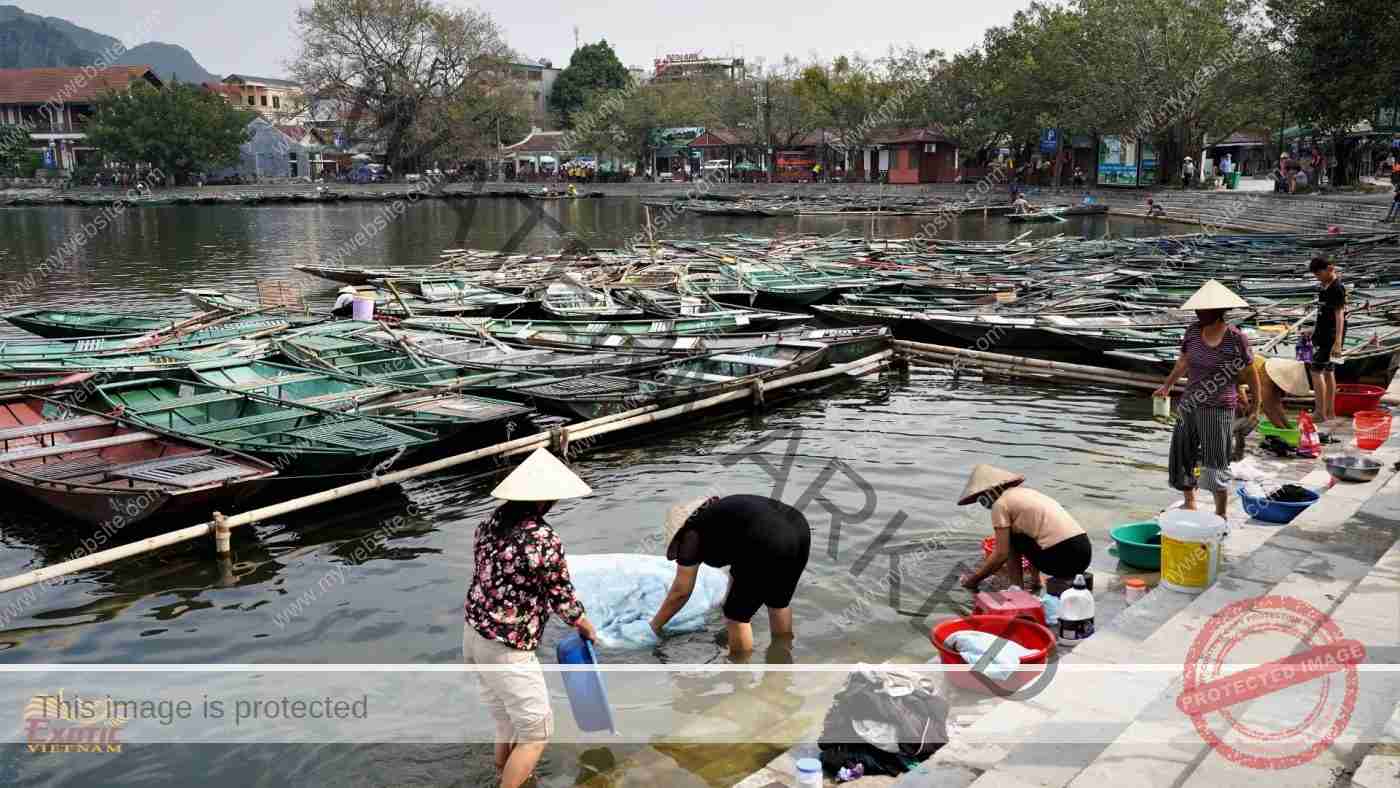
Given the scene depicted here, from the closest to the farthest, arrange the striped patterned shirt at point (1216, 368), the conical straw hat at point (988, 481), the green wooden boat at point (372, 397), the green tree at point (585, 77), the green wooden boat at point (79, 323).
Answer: the conical straw hat at point (988, 481) < the striped patterned shirt at point (1216, 368) < the green wooden boat at point (372, 397) < the green wooden boat at point (79, 323) < the green tree at point (585, 77)

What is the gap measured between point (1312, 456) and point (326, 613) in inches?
354

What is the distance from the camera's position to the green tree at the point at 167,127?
222 ft

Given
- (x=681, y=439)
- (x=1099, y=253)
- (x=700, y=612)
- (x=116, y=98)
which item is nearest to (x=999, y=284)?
(x=1099, y=253)

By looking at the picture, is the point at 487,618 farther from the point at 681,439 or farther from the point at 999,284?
the point at 999,284

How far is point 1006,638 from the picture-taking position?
6.30 metres

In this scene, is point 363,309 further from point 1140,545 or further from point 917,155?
point 917,155

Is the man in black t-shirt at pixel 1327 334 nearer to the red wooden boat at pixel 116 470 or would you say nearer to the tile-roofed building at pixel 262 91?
the red wooden boat at pixel 116 470

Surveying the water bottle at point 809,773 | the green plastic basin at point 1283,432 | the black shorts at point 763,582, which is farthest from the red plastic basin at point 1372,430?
the water bottle at point 809,773

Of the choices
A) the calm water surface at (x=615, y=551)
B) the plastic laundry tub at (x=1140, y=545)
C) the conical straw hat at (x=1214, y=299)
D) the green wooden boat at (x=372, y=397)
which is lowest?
the calm water surface at (x=615, y=551)

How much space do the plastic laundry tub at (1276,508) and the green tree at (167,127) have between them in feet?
239

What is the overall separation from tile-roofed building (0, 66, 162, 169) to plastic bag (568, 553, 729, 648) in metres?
85.3

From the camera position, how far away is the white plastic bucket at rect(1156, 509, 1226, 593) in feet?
21.8

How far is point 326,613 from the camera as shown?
324 inches

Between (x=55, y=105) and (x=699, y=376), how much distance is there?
83.7 m
